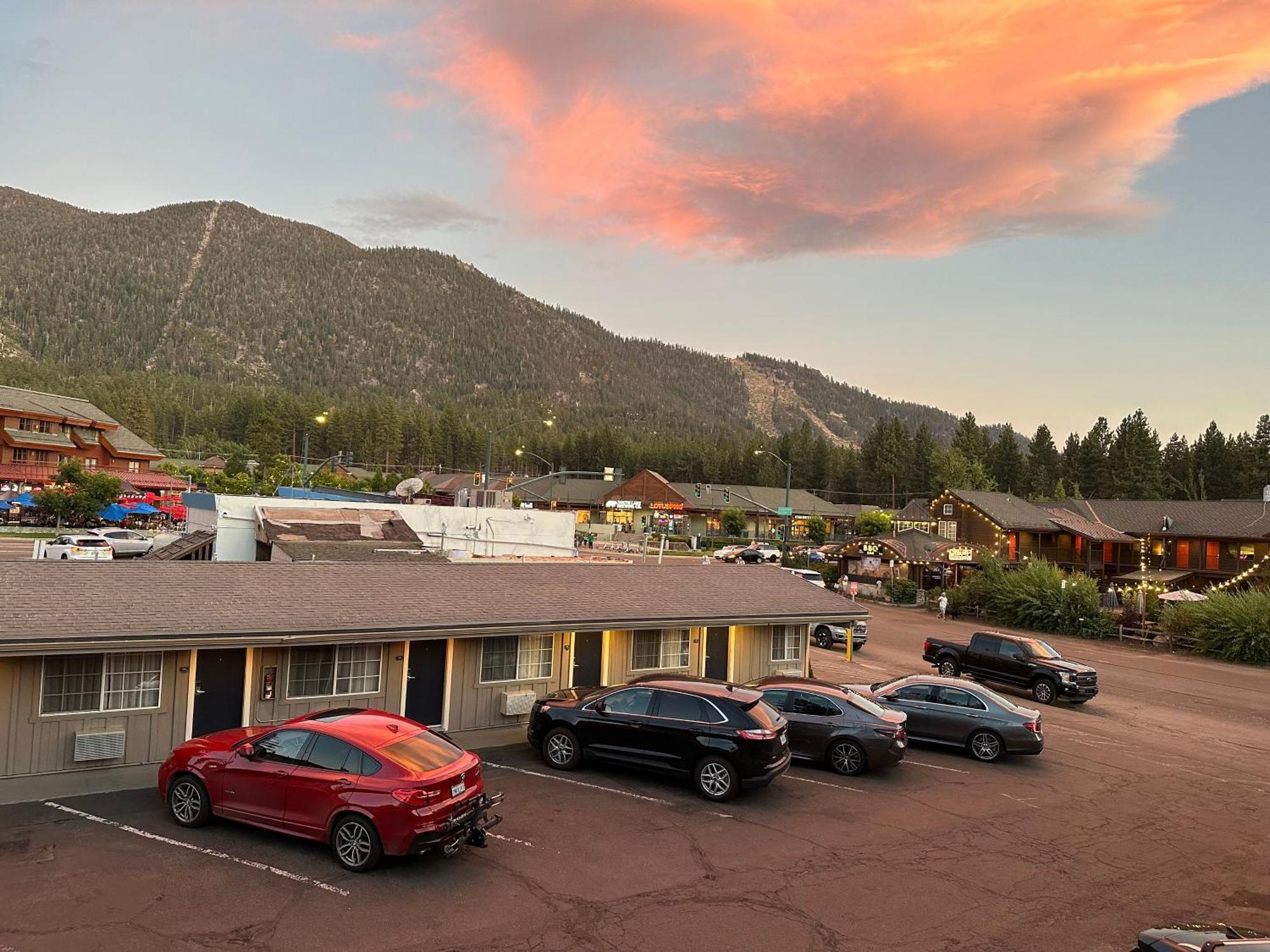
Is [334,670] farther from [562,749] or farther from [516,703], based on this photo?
[562,749]

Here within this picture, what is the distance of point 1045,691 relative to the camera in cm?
2559

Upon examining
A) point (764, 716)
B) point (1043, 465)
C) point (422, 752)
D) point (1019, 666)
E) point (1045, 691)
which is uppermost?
point (1043, 465)

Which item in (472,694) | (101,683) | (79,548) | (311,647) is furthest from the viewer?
(79,548)

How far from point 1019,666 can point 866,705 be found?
42.4 feet

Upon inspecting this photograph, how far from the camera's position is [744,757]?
528 inches

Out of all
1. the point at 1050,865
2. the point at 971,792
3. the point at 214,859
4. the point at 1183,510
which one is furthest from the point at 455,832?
the point at 1183,510

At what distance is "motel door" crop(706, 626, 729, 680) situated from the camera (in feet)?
65.6

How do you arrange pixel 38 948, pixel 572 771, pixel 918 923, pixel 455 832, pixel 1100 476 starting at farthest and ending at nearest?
pixel 1100 476, pixel 572 771, pixel 455 832, pixel 918 923, pixel 38 948

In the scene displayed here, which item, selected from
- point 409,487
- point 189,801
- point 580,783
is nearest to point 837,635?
point 409,487

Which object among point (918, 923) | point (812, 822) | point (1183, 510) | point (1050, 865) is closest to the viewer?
point (918, 923)

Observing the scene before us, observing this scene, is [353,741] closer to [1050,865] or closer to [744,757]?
[744,757]

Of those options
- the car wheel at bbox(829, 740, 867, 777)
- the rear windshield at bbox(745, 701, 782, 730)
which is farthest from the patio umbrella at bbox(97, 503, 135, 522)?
the rear windshield at bbox(745, 701, 782, 730)

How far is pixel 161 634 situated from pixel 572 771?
6.87 metres

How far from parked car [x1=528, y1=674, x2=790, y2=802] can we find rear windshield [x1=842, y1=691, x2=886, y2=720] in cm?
243
